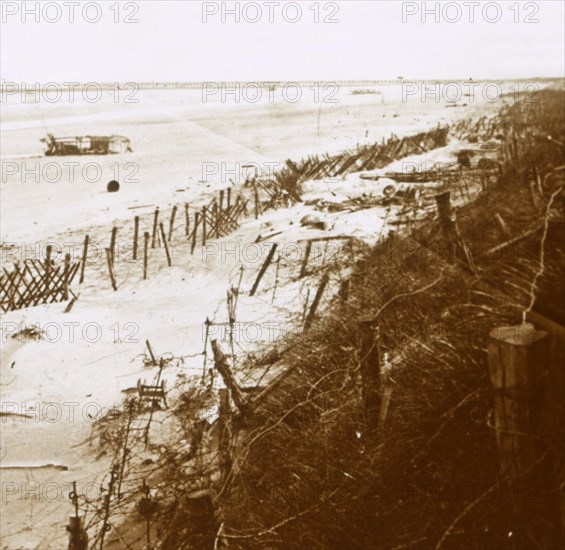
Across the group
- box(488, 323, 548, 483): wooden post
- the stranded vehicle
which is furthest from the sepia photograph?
the stranded vehicle

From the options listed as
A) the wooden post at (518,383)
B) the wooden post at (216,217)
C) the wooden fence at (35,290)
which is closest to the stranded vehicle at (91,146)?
the wooden post at (216,217)

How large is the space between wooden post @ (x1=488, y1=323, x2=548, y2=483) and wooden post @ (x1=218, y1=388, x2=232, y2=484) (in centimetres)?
261

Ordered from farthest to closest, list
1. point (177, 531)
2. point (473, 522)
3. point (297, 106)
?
point (297, 106)
point (177, 531)
point (473, 522)

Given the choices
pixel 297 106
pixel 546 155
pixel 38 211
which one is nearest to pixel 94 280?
pixel 38 211

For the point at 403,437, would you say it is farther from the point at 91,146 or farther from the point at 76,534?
the point at 91,146

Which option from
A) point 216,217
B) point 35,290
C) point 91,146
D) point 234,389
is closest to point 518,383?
point 234,389

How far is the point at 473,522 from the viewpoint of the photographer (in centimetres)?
314

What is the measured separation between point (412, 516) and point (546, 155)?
7094 millimetres

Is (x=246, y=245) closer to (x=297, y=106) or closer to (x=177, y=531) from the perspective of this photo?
(x=177, y=531)

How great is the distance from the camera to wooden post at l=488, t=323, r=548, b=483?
2.58 meters

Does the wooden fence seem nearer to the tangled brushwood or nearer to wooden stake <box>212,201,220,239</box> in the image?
wooden stake <box>212,201,220,239</box>

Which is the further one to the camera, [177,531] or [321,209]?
[321,209]

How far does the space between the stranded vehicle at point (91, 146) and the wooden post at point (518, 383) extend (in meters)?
26.1

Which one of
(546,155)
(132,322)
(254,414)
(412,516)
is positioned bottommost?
(132,322)
